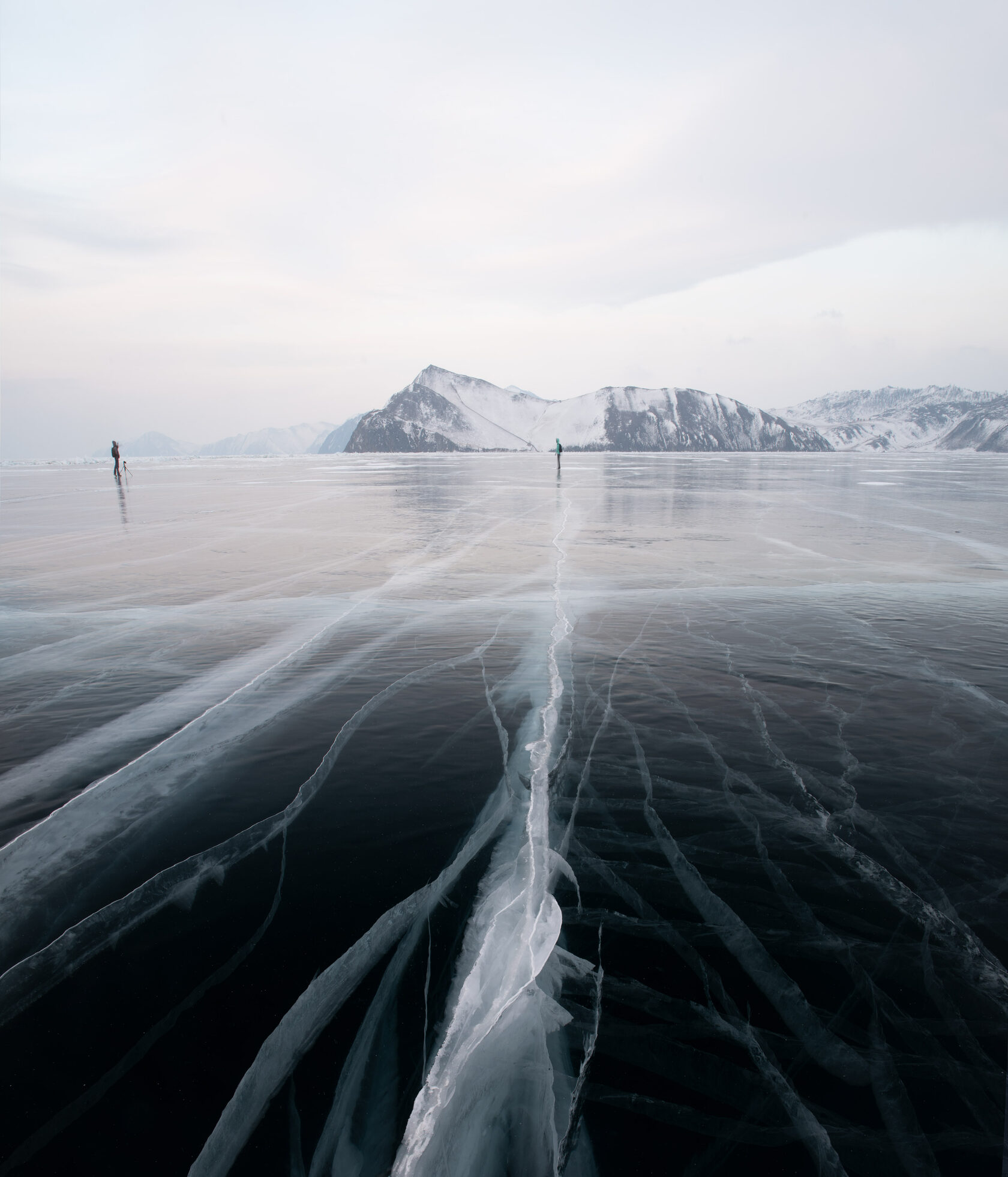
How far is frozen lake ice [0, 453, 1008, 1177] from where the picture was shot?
288 cm

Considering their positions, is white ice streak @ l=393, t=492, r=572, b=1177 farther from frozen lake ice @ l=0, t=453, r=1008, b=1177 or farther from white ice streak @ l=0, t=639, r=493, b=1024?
white ice streak @ l=0, t=639, r=493, b=1024

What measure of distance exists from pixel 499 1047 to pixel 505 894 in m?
1.02

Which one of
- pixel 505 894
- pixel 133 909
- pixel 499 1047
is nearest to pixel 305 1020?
Result: pixel 499 1047

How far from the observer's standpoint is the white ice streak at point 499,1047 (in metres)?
2.78

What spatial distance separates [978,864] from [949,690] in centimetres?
341

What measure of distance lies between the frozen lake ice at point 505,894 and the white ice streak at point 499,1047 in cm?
2

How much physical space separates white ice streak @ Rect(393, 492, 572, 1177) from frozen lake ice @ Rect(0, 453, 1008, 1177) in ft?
0.05

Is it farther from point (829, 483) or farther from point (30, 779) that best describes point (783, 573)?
point (829, 483)

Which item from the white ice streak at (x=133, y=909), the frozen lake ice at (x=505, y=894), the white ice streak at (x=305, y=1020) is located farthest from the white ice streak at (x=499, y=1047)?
the white ice streak at (x=133, y=909)

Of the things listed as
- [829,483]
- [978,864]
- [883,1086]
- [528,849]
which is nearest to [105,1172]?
[528,849]

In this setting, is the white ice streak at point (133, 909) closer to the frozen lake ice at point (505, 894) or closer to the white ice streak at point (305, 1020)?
the frozen lake ice at point (505, 894)

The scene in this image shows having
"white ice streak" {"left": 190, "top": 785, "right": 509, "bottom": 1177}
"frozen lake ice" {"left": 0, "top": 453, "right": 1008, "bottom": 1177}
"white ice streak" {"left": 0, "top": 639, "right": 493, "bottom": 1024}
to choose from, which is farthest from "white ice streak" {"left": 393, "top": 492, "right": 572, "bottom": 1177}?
"white ice streak" {"left": 0, "top": 639, "right": 493, "bottom": 1024}

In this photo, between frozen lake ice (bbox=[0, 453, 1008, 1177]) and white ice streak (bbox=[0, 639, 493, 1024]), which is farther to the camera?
white ice streak (bbox=[0, 639, 493, 1024])

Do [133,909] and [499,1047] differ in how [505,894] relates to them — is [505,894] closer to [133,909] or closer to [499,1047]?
[499,1047]
